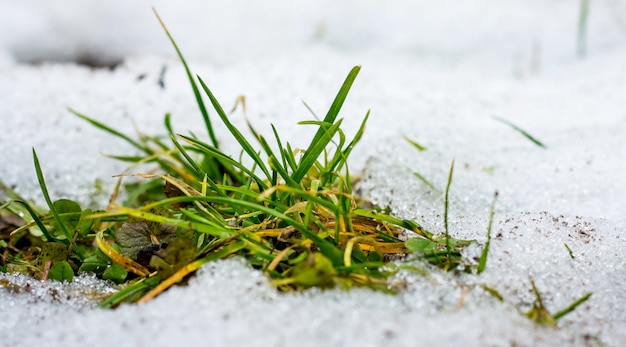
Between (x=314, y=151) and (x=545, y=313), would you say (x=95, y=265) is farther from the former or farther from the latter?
(x=545, y=313)

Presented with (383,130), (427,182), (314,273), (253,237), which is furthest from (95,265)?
(383,130)

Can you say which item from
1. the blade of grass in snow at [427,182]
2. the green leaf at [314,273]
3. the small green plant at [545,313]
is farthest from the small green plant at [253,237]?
the blade of grass in snow at [427,182]

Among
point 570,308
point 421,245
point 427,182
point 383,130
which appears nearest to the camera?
point 570,308

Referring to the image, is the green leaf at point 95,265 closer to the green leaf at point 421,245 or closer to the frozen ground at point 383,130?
the frozen ground at point 383,130

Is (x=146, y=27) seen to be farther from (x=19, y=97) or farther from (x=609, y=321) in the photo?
(x=609, y=321)

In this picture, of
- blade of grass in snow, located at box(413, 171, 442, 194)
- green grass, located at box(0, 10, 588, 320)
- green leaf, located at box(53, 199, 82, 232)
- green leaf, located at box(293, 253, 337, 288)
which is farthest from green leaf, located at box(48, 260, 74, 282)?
blade of grass in snow, located at box(413, 171, 442, 194)

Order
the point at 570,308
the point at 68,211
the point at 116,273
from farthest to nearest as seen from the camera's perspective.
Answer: the point at 68,211
the point at 116,273
the point at 570,308
